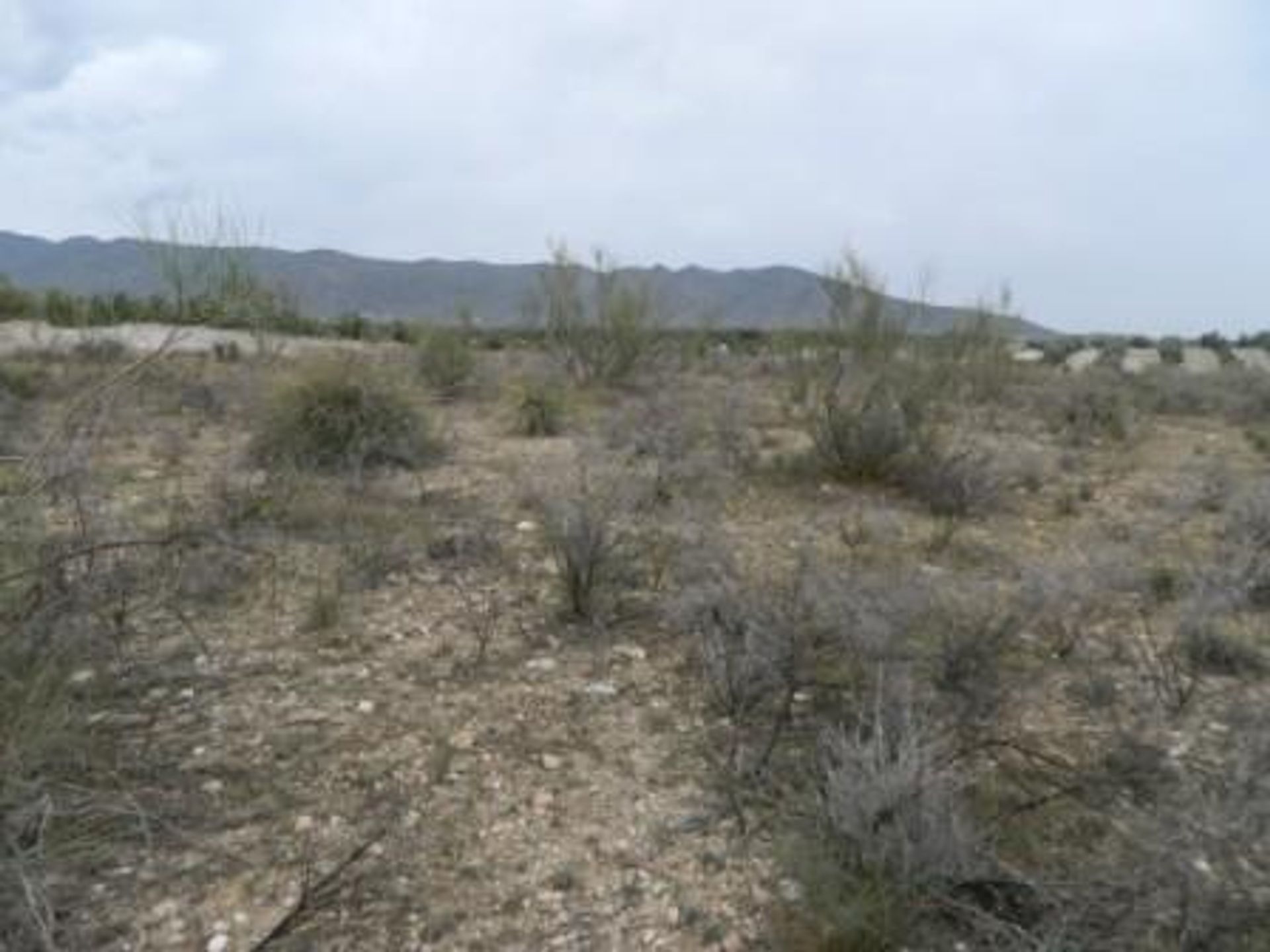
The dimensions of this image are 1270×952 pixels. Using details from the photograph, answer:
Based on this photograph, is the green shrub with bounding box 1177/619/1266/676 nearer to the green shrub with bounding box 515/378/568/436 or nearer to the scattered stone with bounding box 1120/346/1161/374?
the green shrub with bounding box 515/378/568/436

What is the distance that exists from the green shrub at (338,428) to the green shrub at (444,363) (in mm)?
4268

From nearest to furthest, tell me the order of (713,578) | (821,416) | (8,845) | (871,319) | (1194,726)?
(8,845) < (1194,726) < (713,578) < (821,416) < (871,319)

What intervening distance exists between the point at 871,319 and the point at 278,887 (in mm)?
6916

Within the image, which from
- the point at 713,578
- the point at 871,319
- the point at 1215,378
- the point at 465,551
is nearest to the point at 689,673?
the point at 713,578

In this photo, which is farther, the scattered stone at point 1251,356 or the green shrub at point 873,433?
the scattered stone at point 1251,356

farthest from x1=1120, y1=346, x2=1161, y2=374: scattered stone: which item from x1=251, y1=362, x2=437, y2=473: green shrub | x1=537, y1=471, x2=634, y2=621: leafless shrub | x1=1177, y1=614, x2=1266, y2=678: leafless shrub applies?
x1=537, y1=471, x2=634, y2=621: leafless shrub

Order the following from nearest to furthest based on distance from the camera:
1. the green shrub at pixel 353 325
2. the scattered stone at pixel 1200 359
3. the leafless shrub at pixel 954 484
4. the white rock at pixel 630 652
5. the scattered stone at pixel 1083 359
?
the white rock at pixel 630 652 < the leafless shrub at pixel 954 484 < the scattered stone at pixel 1083 359 < the scattered stone at pixel 1200 359 < the green shrub at pixel 353 325

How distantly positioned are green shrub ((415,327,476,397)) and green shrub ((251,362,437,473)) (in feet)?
14.0

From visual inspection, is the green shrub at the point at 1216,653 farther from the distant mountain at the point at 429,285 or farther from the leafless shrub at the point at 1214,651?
the distant mountain at the point at 429,285

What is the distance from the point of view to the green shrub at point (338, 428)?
7578 millimetres

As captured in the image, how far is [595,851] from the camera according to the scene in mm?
3076

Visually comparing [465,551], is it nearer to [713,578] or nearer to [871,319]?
[713,578]

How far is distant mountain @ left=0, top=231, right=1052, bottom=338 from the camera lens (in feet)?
30.7

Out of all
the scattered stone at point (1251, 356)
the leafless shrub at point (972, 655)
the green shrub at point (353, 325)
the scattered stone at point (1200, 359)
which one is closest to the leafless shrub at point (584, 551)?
the leafless shrub at point (972, 655)
